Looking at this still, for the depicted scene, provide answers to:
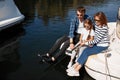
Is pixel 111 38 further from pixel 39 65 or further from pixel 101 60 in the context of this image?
pixel 39 65

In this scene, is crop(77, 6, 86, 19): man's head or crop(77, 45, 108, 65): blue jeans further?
crop(77, 6, 86, 19): man's head

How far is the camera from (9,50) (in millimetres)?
10070

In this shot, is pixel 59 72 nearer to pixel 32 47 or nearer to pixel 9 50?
pixel 32 47

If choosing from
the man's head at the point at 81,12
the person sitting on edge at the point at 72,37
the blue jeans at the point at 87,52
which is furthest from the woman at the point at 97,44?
the person sitting on edge at the point at 72,37

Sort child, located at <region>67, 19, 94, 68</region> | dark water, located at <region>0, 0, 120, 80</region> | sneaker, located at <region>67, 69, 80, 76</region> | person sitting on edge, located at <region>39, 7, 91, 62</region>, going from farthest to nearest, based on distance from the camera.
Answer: dark water, located at <region>0, 0, 120, 80</region>
person sitting on edge, located at <region>39, 7, 91, 62</region>
child, located at <region>67, 19, 94, 68</region>
sneaker, located at <region>67, 69, 80, 76</region>

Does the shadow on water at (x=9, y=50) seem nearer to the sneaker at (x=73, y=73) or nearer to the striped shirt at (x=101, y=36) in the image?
the sneaker at (x=73, y=73)

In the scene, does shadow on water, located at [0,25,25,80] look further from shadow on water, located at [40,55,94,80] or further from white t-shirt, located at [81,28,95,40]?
white t-shirt, located at [81,28,95,40]

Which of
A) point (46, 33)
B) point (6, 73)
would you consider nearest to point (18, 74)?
point (6, 73)

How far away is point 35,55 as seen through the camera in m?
9.30

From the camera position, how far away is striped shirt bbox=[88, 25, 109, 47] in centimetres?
707

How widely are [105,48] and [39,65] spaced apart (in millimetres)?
2268

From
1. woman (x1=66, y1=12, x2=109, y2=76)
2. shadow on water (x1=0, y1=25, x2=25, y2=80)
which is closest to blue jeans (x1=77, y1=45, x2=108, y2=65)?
woman (x1=66, y1=12, x2=109, y2=76)

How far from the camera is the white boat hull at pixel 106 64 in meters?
6.59

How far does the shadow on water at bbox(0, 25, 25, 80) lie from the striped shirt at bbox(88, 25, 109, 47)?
261 cm
